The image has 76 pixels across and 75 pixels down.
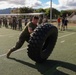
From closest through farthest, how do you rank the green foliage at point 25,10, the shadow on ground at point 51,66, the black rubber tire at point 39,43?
the shadow on ground at point 51,66 < the black rubber tire at point 39,43 < the green foliage at point 25,10

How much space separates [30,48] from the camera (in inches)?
314

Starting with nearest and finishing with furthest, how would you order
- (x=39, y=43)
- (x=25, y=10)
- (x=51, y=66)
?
(x=39, y=43)
(x=51, y=66)
(x=25, y=10)

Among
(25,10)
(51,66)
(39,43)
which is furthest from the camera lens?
(25,10)

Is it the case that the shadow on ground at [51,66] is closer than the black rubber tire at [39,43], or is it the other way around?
the shadow on ground at [51,66]

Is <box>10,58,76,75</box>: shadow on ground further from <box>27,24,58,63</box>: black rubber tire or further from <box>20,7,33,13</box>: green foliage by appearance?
<box>20,7,33,13</box>: green foliage

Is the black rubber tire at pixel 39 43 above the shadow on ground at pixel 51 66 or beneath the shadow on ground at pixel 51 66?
above

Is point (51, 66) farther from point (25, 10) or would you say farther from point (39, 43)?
point (25, 10)

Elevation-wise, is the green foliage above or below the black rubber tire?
below

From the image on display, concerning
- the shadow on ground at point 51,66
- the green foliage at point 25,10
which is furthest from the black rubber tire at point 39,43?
the green foliage at point 25,10

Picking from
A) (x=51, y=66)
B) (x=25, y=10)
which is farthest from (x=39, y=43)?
(x=25, y=10)

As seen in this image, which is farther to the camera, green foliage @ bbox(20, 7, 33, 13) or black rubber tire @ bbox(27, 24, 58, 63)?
green foliage @ bbox(20, 7, 33, 13)

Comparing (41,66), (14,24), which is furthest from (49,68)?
(14,24)

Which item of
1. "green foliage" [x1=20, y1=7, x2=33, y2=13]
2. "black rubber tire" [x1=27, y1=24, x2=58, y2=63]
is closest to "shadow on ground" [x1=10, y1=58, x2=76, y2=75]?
"black rubber tire" [x1=27, y1=24, x2=58, y2=63]

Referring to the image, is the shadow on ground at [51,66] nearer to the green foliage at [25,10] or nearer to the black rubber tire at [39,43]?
the black rubber tire at [39,43]
